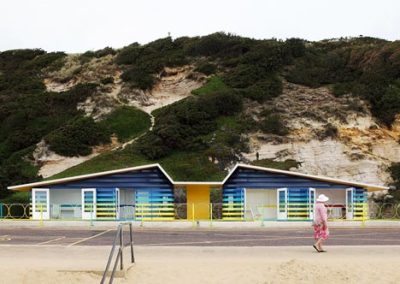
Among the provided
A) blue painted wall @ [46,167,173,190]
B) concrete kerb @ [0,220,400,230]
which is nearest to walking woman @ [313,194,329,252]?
concrete kerb @ [0,220,400,230]

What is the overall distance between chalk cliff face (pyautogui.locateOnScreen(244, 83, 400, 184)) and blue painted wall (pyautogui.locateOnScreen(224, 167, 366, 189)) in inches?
544

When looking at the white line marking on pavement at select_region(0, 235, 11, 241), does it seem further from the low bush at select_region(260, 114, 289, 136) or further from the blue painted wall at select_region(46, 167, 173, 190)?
the low bush at select_region(260, 114, 289, 136)

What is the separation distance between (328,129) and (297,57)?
17.7 m

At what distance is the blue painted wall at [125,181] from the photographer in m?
34.1

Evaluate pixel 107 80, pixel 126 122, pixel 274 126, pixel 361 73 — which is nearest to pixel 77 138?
pixel 126 122

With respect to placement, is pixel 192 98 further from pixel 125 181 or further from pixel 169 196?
pixel 125 181

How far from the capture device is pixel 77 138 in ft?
175

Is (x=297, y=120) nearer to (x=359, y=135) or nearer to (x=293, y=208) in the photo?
(x=359, y=135)

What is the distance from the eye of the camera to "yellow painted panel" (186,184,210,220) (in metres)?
35.2

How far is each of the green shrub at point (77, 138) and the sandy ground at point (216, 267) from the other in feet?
116

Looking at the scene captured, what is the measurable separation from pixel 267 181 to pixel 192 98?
2609 cm

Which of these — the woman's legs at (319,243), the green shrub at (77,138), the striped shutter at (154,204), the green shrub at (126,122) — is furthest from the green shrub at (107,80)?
the woman's legs at (319,243)

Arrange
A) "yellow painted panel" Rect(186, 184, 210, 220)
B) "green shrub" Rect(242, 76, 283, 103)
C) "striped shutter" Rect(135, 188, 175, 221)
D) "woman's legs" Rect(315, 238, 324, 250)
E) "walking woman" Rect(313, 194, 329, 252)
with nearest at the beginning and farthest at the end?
"walking woman" Rect(313, 194, 329, 252), "woman's legs" Rect(315, 238, 324, 250), "striped shutter" Rect(135, 188, 175, 221), "yellow painted panel" Rect(186, 184, 210, 220), "green shrub" Rect(242, 76, 283, 103)

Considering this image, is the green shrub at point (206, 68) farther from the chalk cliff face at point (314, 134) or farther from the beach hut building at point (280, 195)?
the beach hut building at point (280, 195)
